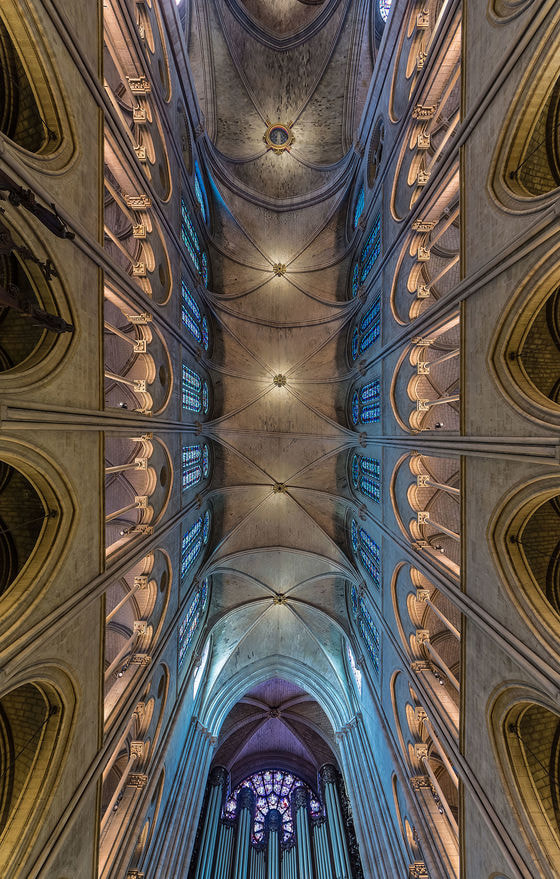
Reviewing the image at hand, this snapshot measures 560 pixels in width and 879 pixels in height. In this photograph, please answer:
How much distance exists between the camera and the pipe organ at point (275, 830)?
1554 centimetres

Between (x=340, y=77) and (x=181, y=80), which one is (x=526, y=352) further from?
(x=340, y=77)

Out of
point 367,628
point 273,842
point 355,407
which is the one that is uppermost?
point 355,407

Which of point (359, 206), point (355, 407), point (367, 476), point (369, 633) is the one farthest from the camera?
point (355, 407)

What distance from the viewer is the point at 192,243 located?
514 inches

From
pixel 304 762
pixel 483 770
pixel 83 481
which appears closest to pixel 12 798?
pixel 83 481

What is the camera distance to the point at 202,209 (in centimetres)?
1418

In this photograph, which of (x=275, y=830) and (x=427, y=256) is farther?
(x=275, y=830)

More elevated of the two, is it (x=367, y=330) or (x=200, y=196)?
(x=200, y=196)

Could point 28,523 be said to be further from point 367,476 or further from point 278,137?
point 278,137

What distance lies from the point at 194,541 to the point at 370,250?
12.0m

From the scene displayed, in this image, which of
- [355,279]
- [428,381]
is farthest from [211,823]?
[355,279]

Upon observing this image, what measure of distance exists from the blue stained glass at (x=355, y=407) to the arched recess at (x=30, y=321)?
445 inches

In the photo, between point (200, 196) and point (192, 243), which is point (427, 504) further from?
point (200, 196)

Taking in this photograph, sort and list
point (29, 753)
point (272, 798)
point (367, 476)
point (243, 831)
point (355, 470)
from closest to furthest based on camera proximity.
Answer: point (29, 753) → point (367, 476) → point (355, 470) → point (243, 831) → point (272, 798)
